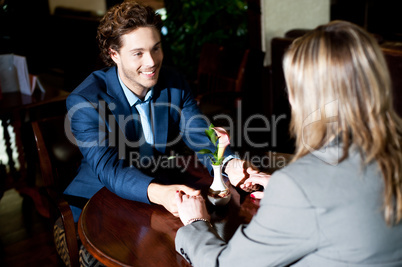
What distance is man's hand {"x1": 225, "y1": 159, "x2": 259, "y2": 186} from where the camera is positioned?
1665 millimetres

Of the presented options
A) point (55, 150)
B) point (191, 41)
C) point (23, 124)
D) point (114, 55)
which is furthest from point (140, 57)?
point (191, 41)

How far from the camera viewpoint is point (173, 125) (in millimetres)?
2119

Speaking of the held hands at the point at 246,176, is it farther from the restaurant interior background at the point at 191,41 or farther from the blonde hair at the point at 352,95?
the blonde hair at the point at 352,95

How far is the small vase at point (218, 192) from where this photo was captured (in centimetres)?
151

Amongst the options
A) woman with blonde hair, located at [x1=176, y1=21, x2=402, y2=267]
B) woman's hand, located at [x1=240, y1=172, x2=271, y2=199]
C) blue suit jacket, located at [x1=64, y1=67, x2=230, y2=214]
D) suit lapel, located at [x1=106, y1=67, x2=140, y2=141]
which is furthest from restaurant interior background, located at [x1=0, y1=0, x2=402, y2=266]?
woman with blonde hair, located at [x1=176, y1=21, x2=402, y2=267]

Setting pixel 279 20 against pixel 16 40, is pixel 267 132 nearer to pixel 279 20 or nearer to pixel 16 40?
pixel 279 20

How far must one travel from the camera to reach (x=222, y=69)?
140 inches

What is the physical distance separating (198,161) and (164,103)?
1.08 ft

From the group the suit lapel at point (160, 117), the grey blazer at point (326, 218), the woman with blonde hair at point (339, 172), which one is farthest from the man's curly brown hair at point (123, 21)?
the grey blazer at point (326, 218)

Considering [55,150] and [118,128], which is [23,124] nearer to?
[55,150]

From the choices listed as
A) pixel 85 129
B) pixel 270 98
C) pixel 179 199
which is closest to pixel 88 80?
pixel 85 129

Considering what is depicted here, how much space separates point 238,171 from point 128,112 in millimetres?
583

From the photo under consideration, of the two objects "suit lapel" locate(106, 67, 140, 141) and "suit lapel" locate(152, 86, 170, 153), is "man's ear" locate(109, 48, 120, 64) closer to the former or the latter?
"suit lapel" locate(106, 67, 140, 141)

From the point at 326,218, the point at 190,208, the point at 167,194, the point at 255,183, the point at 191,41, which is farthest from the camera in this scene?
the point at 191,41
